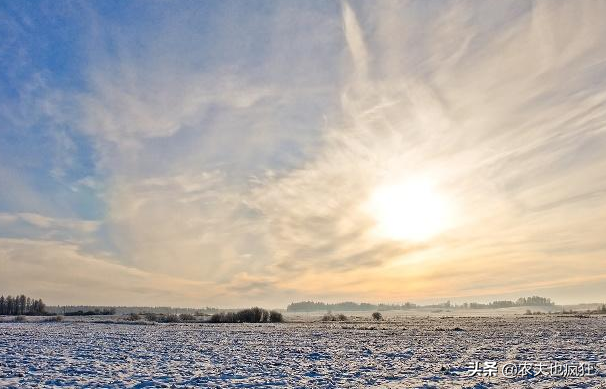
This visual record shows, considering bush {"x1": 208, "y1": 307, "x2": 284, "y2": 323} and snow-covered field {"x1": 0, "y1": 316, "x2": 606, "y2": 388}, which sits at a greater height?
snow-covered field {"x1": 0, "y1": 316, "x2": 606, "y2": 388}

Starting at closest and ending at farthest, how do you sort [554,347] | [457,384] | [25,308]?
[457,384], [554,347], [25,308]

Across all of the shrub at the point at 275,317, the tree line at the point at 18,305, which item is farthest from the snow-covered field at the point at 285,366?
→ the tree line at the point at 18,305

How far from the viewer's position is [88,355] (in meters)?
25.1

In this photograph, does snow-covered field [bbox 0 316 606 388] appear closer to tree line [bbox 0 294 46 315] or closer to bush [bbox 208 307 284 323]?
bush [bbox 208 307 284 323]

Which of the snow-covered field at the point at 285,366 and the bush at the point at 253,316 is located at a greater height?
the snow-covered field at the point at 285,366

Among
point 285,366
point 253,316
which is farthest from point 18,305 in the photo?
point 285,366

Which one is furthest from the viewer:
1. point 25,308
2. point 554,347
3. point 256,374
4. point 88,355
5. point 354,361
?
point 25,308

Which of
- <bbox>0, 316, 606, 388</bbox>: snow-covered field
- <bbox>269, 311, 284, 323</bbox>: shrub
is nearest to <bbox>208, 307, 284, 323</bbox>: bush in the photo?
<bbox>269, 311, 284, 323</bbox>: shrub

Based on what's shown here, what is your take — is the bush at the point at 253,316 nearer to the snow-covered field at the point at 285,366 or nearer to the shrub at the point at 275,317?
the shrub at the point at 275,317

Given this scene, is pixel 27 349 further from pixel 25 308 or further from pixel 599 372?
pixel 25 308

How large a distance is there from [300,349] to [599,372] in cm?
1666

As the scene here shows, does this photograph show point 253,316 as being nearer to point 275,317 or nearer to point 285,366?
point 275,317

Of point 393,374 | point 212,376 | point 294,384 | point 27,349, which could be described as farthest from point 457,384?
point 27,349

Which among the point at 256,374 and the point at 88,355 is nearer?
the point at 256,374
